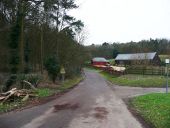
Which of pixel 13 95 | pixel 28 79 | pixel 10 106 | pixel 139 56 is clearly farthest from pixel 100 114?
pixel 139 56

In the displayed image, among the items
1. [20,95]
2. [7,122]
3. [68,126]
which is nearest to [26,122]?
[7,122]

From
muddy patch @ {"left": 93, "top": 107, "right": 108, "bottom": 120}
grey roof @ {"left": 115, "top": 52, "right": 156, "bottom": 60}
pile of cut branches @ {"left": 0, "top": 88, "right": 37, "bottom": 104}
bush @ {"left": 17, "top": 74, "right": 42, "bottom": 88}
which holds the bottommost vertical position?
muddy patch @ {"left": 93, "top": 107, "right": 108, "bottom": 120}

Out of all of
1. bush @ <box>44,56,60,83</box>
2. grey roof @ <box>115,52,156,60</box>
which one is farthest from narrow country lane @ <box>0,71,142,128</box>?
grey roof @ <box>115,52,156,60</box>

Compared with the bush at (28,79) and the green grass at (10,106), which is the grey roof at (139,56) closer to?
the bush at (28,79)

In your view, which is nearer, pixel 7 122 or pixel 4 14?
pixel 7 122

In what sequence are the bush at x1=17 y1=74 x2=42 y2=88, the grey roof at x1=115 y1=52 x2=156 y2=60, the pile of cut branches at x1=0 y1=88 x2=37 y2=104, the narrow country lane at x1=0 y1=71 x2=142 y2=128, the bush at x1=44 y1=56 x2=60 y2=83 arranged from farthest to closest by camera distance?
the grey roof at x1=115 y1=52 x2=156 y2=60 < the bush at x1=44 y1=56 x2=60 y2=83 < the bush at x1=17 y1=74 x2=42 y2=88 < the pile of cut branches at x1=0 y1=88 x2=37 y2=104 < the narrow country lane at x1=0 y1=71 x2=142 y2=128

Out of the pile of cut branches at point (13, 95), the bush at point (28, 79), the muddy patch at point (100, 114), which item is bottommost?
the muddy patch at point (100, 114)

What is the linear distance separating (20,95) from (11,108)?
395 centimetres

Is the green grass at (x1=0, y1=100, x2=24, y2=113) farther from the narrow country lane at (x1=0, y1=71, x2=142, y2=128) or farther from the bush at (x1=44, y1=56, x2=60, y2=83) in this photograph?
the bush at (x1=44, y1=56, x2=60, y2=83)

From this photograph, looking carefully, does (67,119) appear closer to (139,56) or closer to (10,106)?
(10,106)

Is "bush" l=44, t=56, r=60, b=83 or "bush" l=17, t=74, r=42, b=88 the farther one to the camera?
"bush" l=44, t=56, r=60, b=83

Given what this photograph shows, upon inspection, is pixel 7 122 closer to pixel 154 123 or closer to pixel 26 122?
pixel 26 122

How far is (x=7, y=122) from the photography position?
1253cm

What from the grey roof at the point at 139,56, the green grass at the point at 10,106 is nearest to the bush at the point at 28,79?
the green grass at the point at 10,106
